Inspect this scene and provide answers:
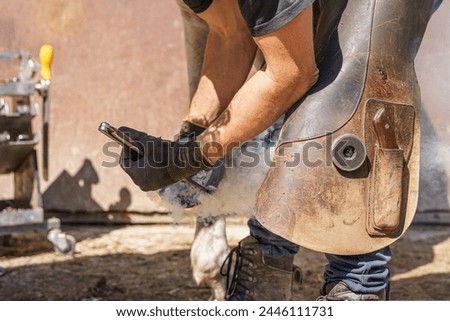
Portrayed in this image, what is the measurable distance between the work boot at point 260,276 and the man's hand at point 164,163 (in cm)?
57

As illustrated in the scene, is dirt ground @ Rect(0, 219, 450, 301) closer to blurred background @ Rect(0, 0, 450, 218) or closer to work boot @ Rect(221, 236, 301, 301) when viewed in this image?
blurred background @ Rect(0, 0, 450, 218)

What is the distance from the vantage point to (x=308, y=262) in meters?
4.08

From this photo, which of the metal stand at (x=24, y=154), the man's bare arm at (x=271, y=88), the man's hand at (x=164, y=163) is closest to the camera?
the man's bare arm at (x=271, y=88)

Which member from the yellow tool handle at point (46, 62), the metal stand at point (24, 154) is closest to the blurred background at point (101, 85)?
the metal stand at point (24, 154)

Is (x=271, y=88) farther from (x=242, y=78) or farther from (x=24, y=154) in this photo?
(x=24, y=154)

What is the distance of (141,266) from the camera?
3994 mm

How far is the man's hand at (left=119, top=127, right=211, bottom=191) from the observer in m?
2.27

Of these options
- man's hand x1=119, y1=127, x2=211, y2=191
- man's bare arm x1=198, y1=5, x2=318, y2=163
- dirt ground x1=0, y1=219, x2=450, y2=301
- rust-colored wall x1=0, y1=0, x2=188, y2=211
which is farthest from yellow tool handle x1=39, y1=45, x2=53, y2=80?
man's bare arm x1=198, y1=5, x2=318, y2=163

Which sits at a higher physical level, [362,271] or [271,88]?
[271,88]

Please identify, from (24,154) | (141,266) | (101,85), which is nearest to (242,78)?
(141,266)

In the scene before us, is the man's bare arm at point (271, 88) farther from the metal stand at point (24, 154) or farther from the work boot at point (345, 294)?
the metal stand at point (24, 154)

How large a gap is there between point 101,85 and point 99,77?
0.05 meters

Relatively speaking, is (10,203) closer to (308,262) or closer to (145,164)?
(308,262)

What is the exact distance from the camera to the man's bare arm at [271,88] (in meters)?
2.06
